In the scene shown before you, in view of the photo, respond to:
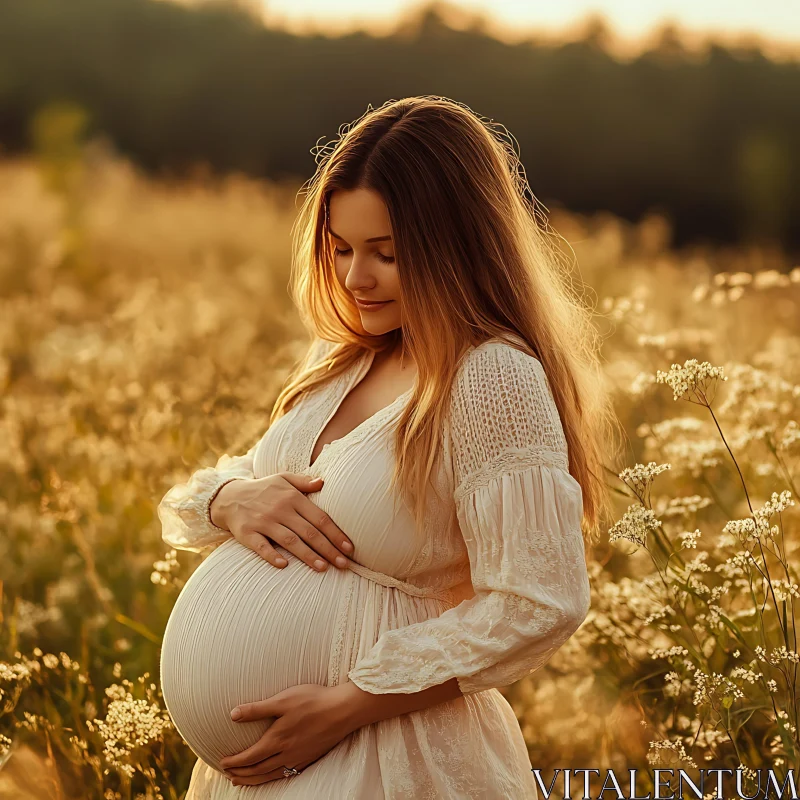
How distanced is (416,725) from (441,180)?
1.05 meters

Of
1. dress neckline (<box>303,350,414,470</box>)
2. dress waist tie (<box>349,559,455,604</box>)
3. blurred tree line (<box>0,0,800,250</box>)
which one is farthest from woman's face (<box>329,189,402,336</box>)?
blurred tree line (<box>0,0,800,250</box>)

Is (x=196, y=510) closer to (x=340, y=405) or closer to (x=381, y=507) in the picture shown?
(x=340, y=405)

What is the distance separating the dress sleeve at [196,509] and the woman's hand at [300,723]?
1.58ft

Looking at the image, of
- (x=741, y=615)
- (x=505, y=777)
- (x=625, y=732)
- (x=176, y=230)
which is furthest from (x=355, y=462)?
(x=176, y=230)

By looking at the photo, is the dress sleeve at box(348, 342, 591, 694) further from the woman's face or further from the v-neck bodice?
the woman's face

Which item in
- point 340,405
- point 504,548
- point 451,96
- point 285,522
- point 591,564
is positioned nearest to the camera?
point 504,548

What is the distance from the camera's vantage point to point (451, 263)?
183cm

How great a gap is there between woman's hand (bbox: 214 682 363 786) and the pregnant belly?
0.04m

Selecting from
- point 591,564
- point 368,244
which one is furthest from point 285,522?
point 591,564

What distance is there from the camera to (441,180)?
1835 millimetres

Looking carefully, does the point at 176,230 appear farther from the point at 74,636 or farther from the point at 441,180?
the point at 441,180

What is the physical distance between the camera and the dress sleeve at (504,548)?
5.43 ft

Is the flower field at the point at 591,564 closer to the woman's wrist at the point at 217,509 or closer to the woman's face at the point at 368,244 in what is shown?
the woman's wrist at the point at 217,509

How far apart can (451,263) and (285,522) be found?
61 centimetres
